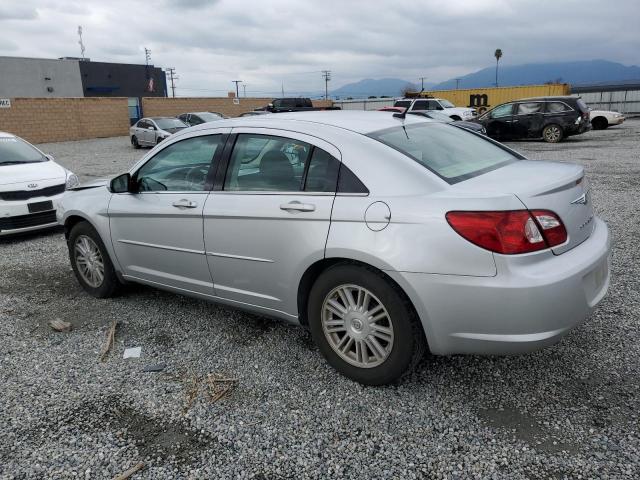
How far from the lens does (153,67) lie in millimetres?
60125

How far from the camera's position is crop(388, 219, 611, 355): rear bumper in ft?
8.29

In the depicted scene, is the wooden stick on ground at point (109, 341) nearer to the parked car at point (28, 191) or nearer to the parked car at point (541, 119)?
the parked car at point (28, 191)

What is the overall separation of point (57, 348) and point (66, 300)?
45.2 inches

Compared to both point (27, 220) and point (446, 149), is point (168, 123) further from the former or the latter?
point (446, 149)

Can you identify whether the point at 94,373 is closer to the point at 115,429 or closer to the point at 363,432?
the point at 115,429

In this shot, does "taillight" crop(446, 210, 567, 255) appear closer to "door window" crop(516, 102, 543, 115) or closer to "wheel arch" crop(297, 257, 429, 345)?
"wheel arch" crop(297, 257, 429, 345)

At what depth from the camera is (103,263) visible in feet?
15.2

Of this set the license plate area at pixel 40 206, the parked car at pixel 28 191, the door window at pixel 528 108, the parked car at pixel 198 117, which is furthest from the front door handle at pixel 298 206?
the parked car at pixel 198 117

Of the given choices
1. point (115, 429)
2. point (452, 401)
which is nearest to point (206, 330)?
point (115, 429)

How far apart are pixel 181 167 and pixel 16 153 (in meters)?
5.57

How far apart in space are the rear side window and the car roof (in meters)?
16.4

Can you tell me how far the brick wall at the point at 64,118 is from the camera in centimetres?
2730

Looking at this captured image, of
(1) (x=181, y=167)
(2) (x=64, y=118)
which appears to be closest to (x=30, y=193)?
(1) (x=181, y=167)

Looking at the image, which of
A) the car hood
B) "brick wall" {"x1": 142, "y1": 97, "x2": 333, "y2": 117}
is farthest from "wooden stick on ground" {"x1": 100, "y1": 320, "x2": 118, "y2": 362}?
"brick wall" {"x1": 142, "y1": 97, "x2": 333, "y2": 117}
